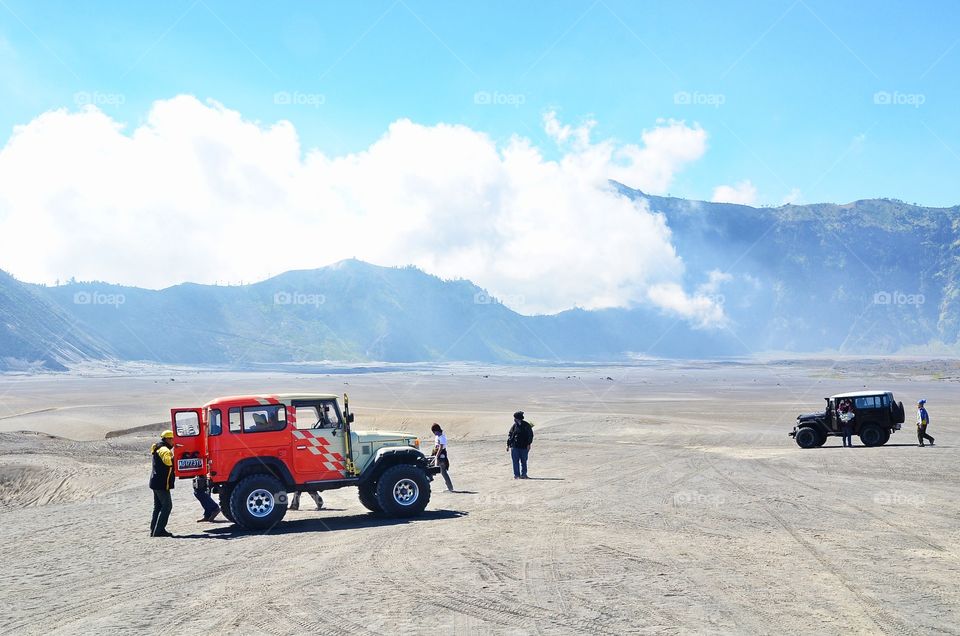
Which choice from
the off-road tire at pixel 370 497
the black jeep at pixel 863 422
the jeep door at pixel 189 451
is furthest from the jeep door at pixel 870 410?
the jeep door at pixel 189 451

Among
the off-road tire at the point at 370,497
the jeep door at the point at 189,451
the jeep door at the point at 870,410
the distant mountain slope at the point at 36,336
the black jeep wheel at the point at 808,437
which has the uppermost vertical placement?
the distant mountain slope at the point at 36,336

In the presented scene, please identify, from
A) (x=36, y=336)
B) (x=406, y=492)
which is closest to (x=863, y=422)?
(x=406, y=492)

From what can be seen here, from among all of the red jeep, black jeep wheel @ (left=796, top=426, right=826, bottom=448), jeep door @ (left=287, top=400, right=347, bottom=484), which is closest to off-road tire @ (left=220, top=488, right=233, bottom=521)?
the red jeep

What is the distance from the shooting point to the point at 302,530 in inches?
597

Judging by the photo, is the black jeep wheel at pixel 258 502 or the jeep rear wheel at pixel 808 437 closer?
the black jeep wheel at pixel 258 502

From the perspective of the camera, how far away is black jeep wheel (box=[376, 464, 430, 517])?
15.9m

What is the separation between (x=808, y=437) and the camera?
3089 cm

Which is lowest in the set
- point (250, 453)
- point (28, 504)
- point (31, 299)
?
point (28, 504)

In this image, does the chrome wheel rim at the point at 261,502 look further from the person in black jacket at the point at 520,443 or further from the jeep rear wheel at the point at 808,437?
the jeep rear wheel at the point at 808,437

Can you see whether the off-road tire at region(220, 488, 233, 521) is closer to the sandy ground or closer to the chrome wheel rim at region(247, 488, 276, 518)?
the sandy ground

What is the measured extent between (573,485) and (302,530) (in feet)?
27.6

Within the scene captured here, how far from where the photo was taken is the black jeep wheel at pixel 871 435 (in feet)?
100

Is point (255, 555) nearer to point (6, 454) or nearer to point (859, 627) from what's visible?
point (859, 627)

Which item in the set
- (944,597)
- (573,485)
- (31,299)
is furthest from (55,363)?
(944,597)
